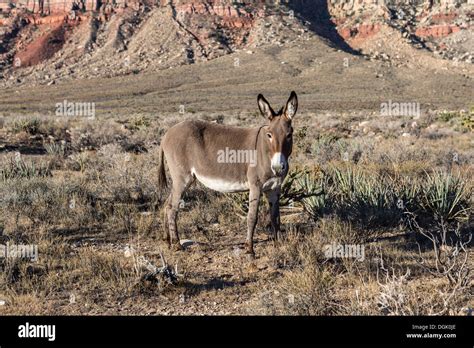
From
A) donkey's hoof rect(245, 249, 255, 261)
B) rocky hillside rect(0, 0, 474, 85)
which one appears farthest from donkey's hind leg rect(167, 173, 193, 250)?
rocky hillside rect(0, 0, 474, 85)

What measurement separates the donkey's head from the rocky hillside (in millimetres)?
70647

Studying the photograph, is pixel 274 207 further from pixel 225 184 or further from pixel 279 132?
pixel 279 132

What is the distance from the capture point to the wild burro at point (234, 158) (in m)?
5.84

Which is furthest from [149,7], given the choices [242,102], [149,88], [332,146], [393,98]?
[332,146]

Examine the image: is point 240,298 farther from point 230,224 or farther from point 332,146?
point 332,146

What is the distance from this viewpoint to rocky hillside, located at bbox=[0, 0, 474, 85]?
253ft

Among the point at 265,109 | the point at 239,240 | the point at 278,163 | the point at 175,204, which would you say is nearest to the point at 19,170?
the point at 175,204

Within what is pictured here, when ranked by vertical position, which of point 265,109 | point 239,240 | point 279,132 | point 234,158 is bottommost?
point 239,240

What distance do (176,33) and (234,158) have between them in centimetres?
8031

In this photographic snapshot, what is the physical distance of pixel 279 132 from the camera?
5695 mm

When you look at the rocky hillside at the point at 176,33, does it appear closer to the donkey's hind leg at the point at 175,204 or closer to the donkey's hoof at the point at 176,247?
the donkey's hind leg at the point at 175,204

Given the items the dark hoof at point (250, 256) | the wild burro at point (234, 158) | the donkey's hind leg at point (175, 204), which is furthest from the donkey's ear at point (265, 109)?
the dark hoof at point (250, 256)

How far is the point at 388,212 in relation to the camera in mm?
7238

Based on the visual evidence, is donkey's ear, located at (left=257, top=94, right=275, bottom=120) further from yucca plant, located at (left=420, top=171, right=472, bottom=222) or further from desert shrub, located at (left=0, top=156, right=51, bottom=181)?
desert shrub, located at (left=0, top=156, right=51, bottom=181)
